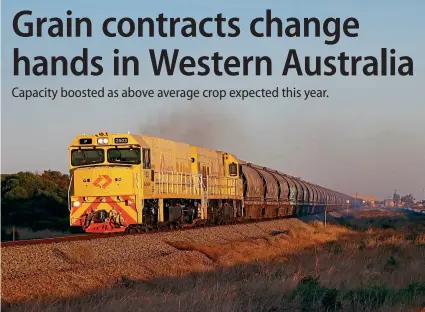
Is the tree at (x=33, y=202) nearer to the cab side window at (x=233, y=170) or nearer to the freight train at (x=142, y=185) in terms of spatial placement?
the freight train at (x=142, y=185)

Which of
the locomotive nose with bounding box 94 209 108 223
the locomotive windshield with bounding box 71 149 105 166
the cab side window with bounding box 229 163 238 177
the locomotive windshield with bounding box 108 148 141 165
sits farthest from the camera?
the cab side window with bounding box 229 163 238 177

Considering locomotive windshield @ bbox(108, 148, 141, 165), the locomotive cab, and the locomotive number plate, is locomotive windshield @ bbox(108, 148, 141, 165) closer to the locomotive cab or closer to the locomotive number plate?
the locomotive cab

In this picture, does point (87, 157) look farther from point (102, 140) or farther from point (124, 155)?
point (124, 155)

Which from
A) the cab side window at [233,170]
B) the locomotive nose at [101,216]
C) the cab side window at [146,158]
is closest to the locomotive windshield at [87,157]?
the cab side window at [146,158]

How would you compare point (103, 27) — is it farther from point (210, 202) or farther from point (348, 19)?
point (210, 202)

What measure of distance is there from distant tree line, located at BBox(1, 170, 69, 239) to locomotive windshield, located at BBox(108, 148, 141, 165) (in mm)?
8142

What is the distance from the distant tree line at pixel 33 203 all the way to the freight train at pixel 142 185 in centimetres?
659

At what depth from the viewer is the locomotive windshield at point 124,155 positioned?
24.5 m

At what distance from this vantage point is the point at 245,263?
17.9 meters

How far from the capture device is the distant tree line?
34.6m

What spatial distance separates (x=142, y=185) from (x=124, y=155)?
4.33 ft

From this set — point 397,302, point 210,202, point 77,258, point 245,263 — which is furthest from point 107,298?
point 210,202

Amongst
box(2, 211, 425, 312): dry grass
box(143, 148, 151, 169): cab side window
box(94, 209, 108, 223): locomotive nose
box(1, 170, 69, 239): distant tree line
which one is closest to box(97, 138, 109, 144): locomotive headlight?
box(143, 148, 151, 169): cab side window

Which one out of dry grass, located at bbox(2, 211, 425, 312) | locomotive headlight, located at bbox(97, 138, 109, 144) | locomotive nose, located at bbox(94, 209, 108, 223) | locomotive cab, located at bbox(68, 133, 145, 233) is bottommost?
dry grass, located at bbox(2, 211, 425, 312)
